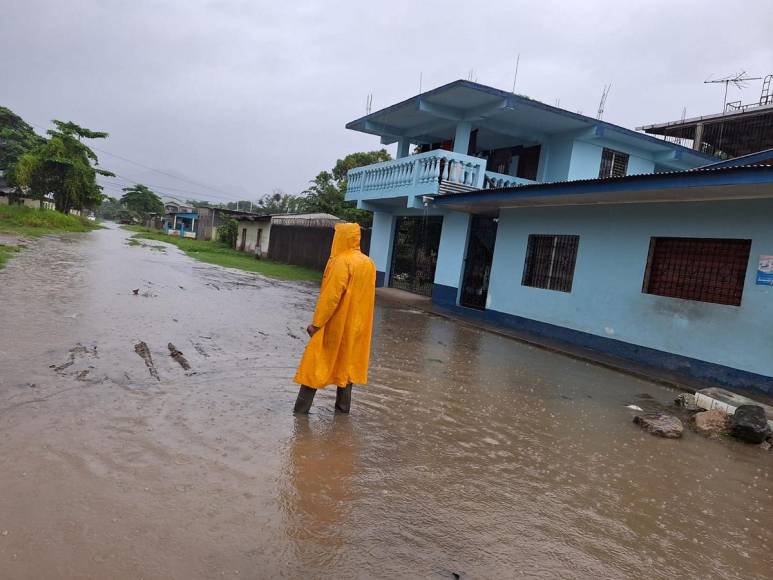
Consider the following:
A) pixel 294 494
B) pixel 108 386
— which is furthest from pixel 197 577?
pixel 108 386

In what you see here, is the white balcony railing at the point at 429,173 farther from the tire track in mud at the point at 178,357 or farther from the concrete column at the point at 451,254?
the tire track in mud at the point at 178,357

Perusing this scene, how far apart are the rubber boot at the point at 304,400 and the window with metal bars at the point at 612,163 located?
13.5 meters

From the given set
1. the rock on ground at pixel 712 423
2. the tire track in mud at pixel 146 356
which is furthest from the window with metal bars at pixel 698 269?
the tire track in mud at pixel 146 356

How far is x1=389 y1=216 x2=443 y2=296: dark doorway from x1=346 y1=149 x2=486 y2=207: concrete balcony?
184 cm

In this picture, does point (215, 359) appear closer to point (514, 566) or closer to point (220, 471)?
point (220, 471)

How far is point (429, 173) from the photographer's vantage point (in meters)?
14.3

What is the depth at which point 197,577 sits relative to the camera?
87.9 inches

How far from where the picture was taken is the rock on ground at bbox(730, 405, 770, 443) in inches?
204

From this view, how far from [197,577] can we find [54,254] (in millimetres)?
15535

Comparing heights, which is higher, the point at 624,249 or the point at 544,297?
the point at 624,249

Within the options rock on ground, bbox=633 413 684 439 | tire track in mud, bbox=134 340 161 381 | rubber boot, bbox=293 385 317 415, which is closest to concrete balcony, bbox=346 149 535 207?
rock on ground, bbox=633 413 684 439

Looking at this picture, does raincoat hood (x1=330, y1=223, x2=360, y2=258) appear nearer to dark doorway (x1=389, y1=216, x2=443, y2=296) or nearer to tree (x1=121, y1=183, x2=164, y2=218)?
dark doorway (x1=389, y1=216, x2=443, y2=296)

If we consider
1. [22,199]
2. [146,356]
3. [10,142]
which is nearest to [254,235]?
[22,199]

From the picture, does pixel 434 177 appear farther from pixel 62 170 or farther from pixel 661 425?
pixel 62 170
